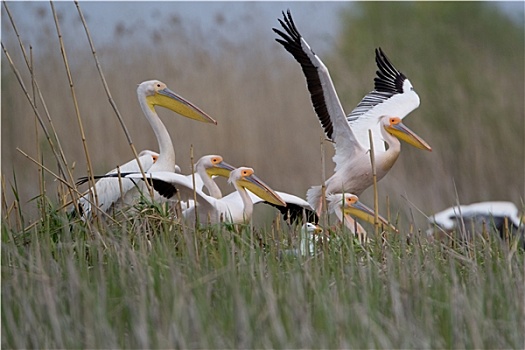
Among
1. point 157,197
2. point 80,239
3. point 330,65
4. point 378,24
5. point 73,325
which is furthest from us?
point 378,24

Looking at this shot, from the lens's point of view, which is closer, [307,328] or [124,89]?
[307,328]

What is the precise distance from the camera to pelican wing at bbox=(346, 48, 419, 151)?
199 inches

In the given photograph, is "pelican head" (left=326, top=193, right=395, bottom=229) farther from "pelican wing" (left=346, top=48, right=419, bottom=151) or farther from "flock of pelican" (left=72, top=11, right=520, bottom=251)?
"pelican wing" (left=346, top=48, right=419, bottom=151)

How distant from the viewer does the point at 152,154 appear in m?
4.95

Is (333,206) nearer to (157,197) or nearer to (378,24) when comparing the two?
(157,197)

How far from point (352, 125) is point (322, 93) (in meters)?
0.52

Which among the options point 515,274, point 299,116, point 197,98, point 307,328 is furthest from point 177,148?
point 307,328

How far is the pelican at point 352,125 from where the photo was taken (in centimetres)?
448

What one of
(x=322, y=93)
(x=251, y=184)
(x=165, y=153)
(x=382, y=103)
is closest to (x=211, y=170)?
(x=165, y=153)

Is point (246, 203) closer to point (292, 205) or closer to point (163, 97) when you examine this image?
point (292, 205)

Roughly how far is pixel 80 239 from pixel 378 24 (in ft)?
18.3

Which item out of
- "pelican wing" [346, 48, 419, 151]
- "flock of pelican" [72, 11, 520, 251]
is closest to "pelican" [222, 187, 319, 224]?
"flock of pelican" [72, 11, 520, 251]

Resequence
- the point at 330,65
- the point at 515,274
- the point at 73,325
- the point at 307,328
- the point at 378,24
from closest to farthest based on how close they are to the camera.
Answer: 1. the point at 307,328
2. the point at 73,325
3. the point at 515,274
4. the point at 330,65
5. the point at 378,24

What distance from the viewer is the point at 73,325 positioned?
2490 millimetres
